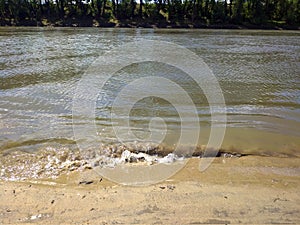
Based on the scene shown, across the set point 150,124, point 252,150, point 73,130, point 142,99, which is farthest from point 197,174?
point 142,99

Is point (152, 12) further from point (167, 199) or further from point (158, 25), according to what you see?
point (167, 199)

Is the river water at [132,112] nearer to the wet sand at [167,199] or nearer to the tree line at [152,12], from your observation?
the wet sand at [167,199]

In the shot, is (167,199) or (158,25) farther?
(158,25)

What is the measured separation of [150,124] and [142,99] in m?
2.04

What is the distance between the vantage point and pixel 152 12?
60.6 metres

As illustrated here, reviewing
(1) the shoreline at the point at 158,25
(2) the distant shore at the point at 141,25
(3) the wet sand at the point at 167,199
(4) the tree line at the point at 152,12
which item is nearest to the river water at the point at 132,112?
(3) the wet sand at the point at 167,199

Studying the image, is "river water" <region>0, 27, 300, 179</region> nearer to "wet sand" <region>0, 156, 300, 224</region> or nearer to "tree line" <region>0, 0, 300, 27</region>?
"wet sand" <region>0, 156, 300, 224</region>

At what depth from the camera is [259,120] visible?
25.1 ft

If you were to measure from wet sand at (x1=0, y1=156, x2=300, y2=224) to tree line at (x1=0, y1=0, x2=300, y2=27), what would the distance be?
175 feet

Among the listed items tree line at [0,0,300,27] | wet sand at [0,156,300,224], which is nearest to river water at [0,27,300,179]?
wet sand at [0,156,300,224]

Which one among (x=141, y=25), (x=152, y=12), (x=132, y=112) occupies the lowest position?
(x=132, y=112)

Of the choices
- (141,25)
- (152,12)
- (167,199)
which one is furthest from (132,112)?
(152,12)

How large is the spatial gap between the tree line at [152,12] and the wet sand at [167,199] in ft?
175

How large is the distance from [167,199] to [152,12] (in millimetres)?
60873
